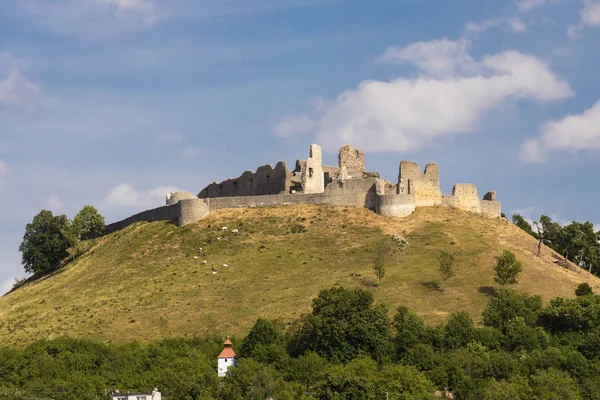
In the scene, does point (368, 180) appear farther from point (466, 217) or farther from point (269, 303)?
point (269, 303)

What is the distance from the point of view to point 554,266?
338 ft

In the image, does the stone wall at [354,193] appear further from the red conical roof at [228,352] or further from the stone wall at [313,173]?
the red conical roof at [228,352]

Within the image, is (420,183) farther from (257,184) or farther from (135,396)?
(135,396)

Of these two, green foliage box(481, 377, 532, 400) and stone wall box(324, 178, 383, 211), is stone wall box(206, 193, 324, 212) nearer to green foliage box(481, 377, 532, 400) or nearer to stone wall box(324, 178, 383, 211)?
stone wall box(324, 178, 383, 211)

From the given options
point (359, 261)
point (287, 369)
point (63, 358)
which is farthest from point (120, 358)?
point (359, 261)

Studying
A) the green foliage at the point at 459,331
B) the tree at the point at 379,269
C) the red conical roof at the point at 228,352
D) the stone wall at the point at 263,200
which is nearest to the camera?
the red conical roof at the point at 228,352

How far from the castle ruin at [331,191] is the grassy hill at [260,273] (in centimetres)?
152

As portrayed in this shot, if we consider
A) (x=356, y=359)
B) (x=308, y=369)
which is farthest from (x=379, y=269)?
(x=308, y=369)

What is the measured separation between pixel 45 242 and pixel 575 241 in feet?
197

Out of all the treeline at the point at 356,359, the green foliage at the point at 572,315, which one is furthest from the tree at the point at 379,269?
the green foliage at the point at 572,315

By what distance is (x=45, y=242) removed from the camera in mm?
125062

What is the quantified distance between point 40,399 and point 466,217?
50.7 meters

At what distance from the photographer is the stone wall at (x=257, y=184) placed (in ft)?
388

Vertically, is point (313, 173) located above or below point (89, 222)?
above
